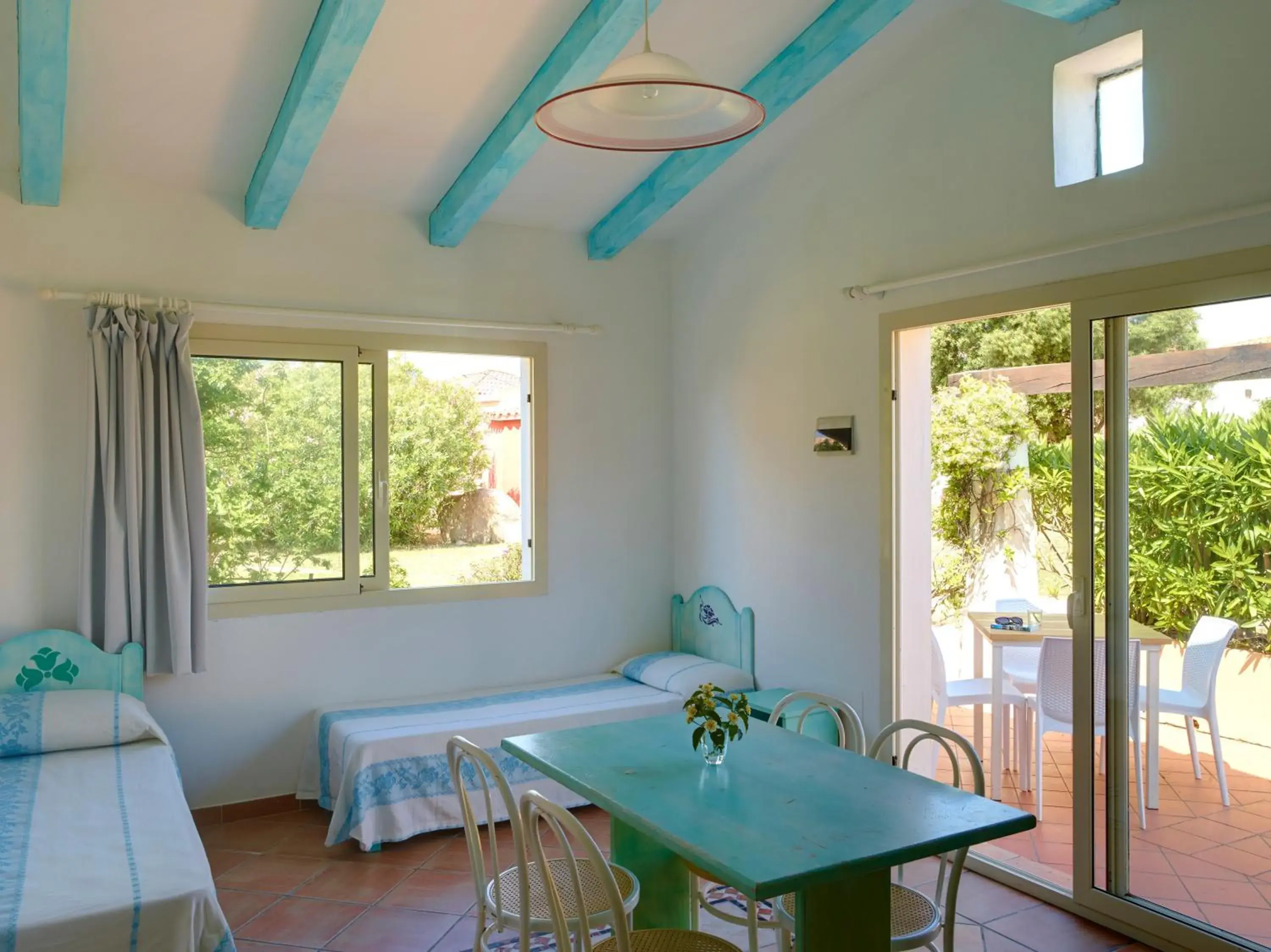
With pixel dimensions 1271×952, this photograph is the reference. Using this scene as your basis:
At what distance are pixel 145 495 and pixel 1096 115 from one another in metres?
3.59

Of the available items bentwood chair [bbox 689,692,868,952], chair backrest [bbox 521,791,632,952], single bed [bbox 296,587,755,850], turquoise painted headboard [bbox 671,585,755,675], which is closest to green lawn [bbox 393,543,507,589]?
single bed [bbox 296,587,755,850]

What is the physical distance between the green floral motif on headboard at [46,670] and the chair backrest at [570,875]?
2.38m

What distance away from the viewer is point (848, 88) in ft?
13.2

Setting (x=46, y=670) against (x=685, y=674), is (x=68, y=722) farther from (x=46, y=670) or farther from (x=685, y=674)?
(x=685, y=674)

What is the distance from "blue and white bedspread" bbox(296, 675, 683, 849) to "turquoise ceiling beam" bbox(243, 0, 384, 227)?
2084 millimetres

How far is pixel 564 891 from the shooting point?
8.50ft

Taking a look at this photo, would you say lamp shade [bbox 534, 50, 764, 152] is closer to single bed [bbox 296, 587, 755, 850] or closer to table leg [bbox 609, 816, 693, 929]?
table leg [bbox 609, 816, 693, 929]

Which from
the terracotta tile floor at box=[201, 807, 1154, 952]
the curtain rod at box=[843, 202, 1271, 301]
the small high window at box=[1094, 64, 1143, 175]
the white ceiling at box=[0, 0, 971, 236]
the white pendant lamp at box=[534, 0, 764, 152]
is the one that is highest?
the white ceiling at box=[0, 0, 971, 236]

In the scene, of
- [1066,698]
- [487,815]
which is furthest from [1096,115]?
[487,815]

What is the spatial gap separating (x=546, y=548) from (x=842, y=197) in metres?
2.09

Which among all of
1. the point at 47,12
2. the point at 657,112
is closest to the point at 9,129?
the point at 47,12

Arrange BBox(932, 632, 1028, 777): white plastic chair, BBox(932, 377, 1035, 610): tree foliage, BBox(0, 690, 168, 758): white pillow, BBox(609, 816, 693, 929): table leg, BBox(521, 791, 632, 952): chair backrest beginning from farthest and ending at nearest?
1. BBox(932, 377, 1035, 610): tree foliage
2. BBox(932, 632, 1028, 777): white plastic chair
3. BBox(0, 690, 168, 758): white pillow
4. BBox(609, 816, 693, 929): table leg
5. BBox(521, 791, 632, 952): chair backrest

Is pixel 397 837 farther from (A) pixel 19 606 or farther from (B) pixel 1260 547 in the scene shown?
(B) pixel 1260 547

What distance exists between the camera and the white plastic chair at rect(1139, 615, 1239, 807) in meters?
2.94
